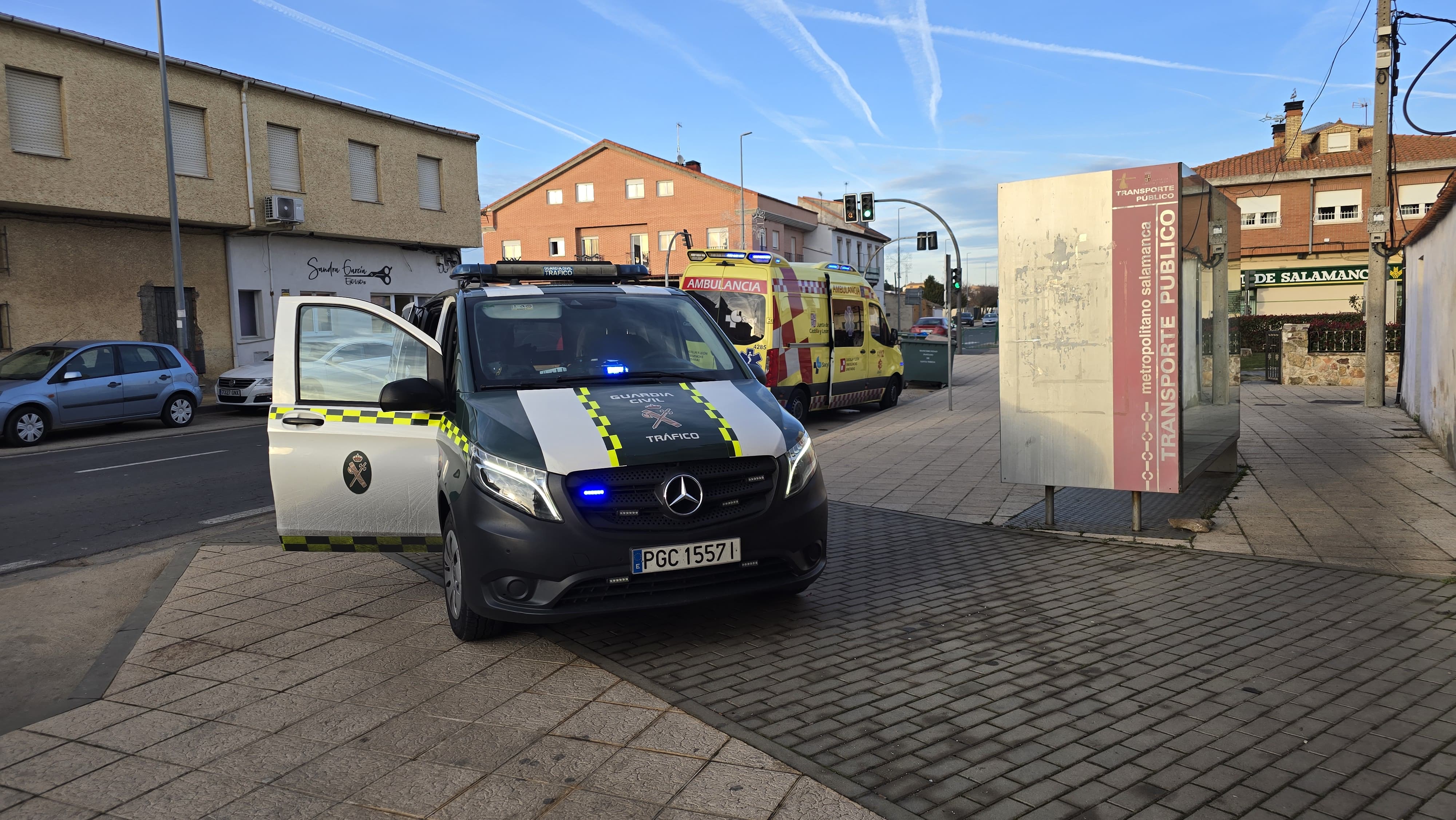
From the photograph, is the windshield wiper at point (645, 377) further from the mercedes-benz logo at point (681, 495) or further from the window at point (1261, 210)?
the window at point (1261, 210)

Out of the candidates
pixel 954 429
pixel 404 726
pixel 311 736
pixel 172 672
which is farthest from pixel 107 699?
pixel 954 429

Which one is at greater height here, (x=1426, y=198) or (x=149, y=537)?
(x=1426, y=198)

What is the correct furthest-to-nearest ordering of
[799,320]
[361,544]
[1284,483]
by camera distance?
[799,320] < [1284,483] < [361,544]

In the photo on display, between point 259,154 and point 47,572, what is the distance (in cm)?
2076

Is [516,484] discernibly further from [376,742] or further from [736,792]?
[736,792]

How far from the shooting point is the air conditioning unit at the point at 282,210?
80.2 feet

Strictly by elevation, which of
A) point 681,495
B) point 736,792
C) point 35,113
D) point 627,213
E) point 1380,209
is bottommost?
point 736,792

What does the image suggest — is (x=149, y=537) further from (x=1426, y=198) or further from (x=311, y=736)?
(x=1426, y=198)

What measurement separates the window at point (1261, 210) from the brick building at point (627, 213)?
23971mm

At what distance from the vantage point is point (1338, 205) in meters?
42.1

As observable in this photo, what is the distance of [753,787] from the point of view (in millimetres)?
3260

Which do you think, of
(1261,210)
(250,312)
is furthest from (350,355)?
(1261,210)

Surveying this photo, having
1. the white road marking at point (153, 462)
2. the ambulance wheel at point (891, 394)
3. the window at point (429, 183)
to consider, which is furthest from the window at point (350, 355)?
the window at point (429, 183)

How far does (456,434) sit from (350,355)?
116cm
